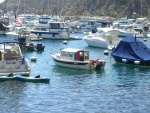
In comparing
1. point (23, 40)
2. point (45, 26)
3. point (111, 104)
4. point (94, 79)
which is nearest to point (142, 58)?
point (94, 79)

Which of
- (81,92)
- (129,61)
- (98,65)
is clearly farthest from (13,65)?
(129,61)

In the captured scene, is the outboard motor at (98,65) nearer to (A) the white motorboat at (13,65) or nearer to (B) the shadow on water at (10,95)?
(A) the white motorboat at (13,65)

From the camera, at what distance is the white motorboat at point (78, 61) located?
59438 millimetres

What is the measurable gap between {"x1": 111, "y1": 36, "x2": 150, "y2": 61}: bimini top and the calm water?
4162 mm

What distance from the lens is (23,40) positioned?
89562 mm

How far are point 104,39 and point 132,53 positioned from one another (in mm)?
27617

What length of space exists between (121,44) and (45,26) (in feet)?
172

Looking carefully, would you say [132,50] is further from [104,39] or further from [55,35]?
[55,35]

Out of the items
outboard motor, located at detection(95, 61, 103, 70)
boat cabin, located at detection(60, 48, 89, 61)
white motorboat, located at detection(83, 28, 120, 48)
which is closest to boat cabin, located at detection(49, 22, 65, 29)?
white motorboat, located at detection(83, 28, 120, 48)

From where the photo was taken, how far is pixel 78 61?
2360 inches

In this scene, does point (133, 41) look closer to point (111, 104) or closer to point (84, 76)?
point (84, 76)

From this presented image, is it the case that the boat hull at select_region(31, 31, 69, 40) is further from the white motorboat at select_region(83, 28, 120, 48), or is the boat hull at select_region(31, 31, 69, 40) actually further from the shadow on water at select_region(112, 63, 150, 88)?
the shadow on water at select_region(112, 63, 150, 88)

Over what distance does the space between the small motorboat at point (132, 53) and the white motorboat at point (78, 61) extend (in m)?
6.22

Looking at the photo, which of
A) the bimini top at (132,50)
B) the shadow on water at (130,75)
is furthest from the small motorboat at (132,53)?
the shadow on water at (130,75)
